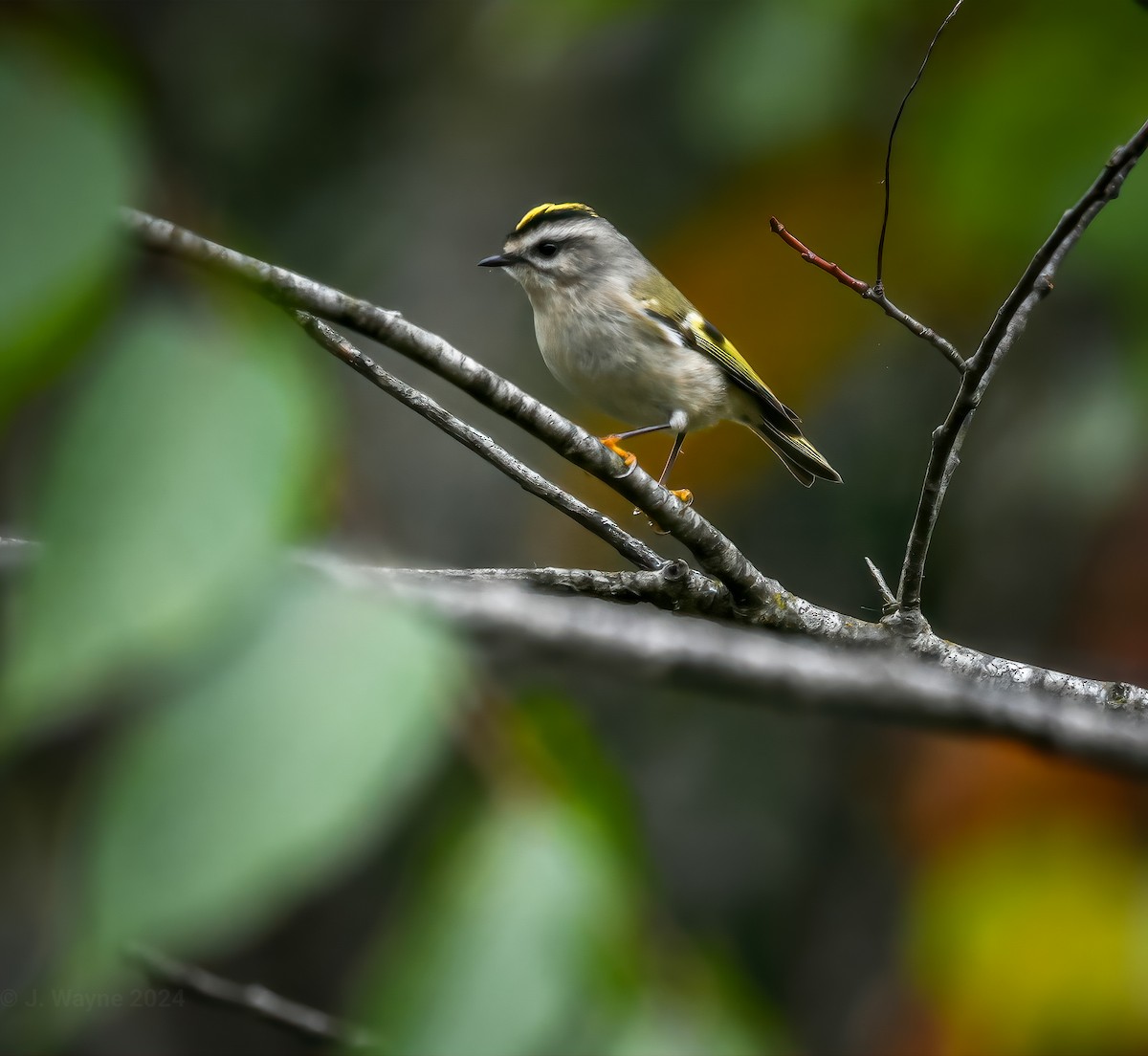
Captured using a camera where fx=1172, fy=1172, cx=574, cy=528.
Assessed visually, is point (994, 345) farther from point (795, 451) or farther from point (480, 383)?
point (795, 451)

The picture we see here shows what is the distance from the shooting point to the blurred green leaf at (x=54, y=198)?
2.18 ft

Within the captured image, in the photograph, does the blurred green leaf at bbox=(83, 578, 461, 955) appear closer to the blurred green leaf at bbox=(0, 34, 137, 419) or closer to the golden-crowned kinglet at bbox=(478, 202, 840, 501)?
the blurred green leaf at bbox=(0, 34, 137, 419)

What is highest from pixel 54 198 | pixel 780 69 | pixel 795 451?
pixel 780 69

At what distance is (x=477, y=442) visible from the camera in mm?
2236

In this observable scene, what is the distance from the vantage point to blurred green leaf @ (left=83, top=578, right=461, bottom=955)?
0.67 m

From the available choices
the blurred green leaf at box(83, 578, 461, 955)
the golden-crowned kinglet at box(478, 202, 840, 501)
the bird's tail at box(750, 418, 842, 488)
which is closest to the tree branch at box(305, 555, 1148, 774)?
the blurred green leaf at box(83, 578, 461, 955)

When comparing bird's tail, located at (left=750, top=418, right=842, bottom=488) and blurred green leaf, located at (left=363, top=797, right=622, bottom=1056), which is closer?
blurred green leaf, located at (left=363, top=797, right=622, bottom=1056)

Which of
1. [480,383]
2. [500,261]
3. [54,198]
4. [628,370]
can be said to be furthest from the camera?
[500,261]

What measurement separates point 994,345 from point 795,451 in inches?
80.2

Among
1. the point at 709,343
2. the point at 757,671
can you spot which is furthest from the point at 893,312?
the point at 709,343

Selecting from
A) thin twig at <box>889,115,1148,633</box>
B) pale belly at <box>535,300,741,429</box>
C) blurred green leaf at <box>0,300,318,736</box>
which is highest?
pale belly at <box>535,300,741,429</box>

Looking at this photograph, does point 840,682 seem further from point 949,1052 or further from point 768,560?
point 768,560

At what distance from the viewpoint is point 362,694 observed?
77cm

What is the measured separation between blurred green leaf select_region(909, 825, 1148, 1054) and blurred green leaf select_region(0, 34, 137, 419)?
2.78 metres
